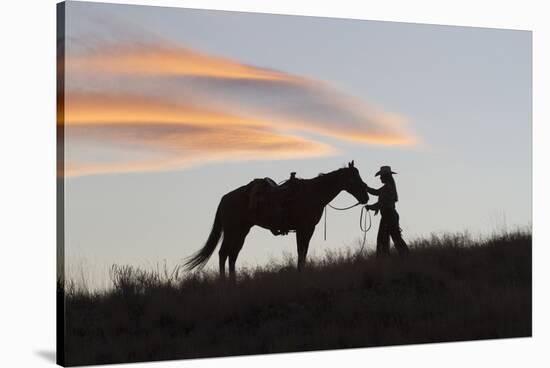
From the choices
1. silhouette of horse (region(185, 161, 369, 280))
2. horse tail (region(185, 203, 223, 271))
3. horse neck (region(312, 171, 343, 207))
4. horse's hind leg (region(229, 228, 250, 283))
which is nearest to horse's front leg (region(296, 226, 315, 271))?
silhouette of horse (region(185, 161, 369, 280))

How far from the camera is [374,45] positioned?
15008 millimetres

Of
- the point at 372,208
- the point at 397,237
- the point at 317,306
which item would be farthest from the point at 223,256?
the point at 397,237

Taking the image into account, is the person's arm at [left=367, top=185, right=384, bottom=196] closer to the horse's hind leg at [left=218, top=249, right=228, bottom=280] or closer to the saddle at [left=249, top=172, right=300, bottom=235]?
the saddle at [left=249, top=172, right=300, bottom=235]

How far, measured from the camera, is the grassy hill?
13.5 metres

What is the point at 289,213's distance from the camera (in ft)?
47.8

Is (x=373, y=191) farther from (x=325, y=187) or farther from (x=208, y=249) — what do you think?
(x=208, y=249)

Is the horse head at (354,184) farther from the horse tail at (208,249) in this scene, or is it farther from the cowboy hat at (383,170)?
the horse tail at (208,249)

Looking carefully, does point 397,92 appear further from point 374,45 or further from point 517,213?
point 517,213

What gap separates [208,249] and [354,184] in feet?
6.43

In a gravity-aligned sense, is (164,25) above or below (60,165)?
above

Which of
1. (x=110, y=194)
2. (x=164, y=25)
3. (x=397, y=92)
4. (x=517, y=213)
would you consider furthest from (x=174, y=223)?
(x=517, y=213)

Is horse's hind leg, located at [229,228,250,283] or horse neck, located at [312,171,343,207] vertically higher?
horse neck, located at [312,171,343,207]

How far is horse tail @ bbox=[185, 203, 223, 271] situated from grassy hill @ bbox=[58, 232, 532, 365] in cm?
12

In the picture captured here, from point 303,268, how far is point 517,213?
2961 mm
